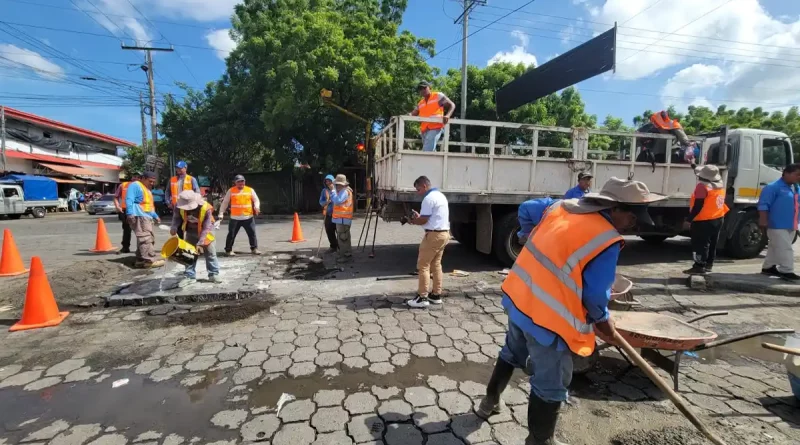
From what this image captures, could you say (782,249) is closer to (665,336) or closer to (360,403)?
(665,336)

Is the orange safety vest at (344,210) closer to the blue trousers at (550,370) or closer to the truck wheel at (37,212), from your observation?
the blue trousers at (550,370)

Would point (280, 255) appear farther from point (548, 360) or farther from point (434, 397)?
point (548, 360)

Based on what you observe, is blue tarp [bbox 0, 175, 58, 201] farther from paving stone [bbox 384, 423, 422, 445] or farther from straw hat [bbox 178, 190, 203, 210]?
paving stone [bbox 384, 423, 422, 445]

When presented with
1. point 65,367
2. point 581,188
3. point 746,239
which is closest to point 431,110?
point 581,188

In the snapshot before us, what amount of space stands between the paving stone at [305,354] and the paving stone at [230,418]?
703mm

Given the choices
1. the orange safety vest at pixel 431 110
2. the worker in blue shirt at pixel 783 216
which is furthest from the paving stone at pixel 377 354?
the worker in blue shirt at pixel 783 216

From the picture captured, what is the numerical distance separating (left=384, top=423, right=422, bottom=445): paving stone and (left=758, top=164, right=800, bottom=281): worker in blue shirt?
230 inches

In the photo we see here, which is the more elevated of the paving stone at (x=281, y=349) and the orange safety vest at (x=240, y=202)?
the orange safety vest at (x=240, y=202)

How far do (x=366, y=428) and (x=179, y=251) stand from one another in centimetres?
360

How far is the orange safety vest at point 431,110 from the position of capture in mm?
5785

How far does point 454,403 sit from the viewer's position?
8.34 feet

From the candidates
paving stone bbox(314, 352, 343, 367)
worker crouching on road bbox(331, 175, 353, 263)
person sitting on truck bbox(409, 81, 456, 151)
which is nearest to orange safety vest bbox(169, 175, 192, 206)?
worker crouching on road bbox(331, 175, 353, 263)

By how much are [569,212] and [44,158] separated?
34.9 metres

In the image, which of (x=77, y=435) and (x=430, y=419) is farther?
(x=430, y=419)
